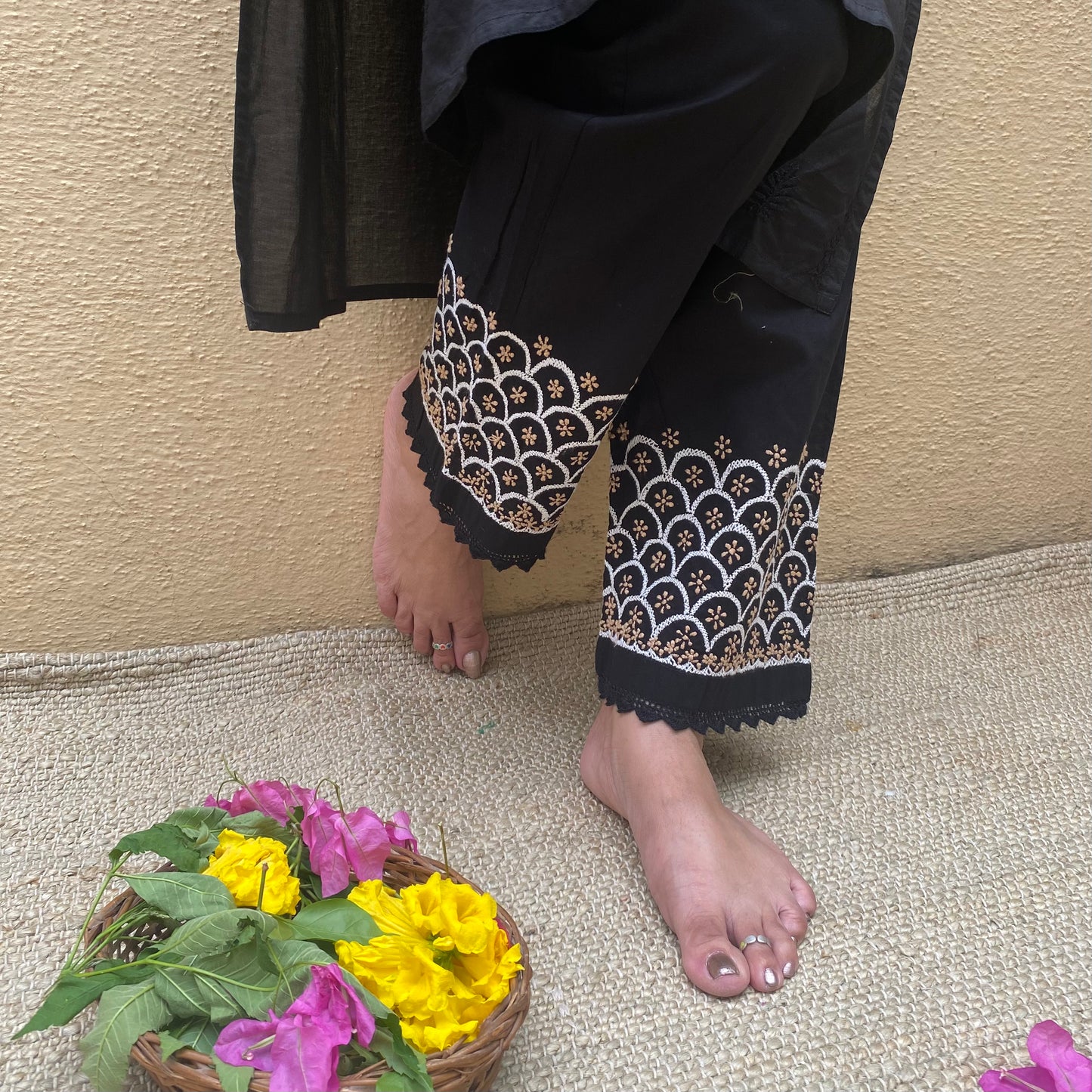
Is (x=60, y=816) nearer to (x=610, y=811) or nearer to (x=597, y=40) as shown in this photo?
(x=610, y=811)

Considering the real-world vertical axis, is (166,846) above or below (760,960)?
above

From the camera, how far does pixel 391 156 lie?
0.85 m

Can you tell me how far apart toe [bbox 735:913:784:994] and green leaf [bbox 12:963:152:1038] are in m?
0.39

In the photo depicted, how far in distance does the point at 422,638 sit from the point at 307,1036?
22.4 inches

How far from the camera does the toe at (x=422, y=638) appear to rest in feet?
3.41

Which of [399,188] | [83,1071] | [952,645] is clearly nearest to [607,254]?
[399,188]

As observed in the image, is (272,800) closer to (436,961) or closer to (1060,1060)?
(436,961)

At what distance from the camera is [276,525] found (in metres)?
1.02

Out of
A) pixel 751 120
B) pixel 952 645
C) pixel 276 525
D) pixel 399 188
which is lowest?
pixel 952 645

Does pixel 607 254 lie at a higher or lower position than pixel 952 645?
higher

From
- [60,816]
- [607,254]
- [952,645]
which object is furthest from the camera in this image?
[952,645]

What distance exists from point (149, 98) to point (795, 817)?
81 centimetres

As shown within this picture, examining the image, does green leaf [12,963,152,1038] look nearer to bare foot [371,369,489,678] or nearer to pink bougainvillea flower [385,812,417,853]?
pink bougainvillea flower [385,812,417,853]

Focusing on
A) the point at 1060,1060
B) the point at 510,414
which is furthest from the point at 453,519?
the point at 1060,1060
